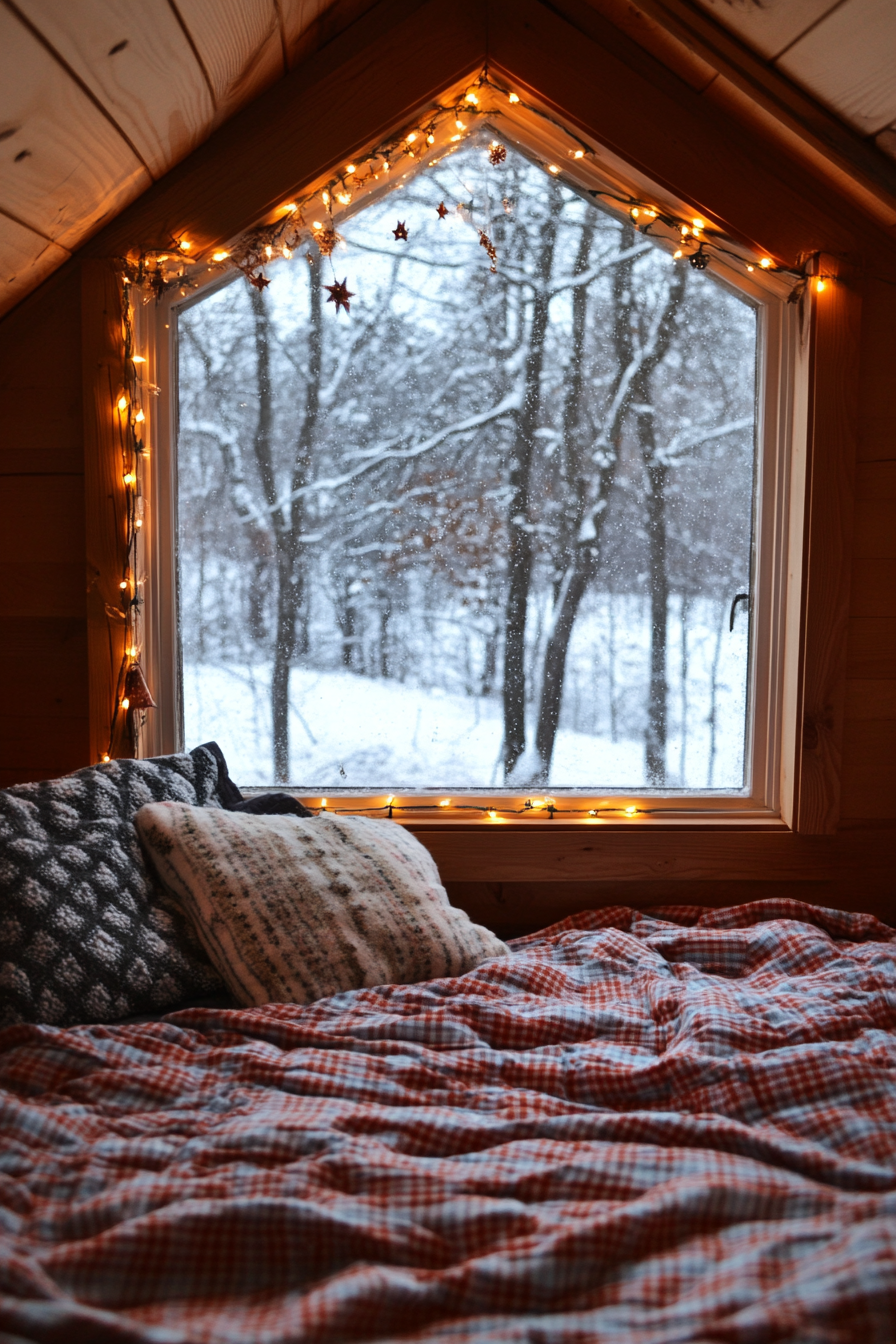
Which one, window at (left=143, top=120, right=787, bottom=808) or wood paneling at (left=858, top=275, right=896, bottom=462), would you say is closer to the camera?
wood paneling at (left=858, top=275, right=896, bottom=462)

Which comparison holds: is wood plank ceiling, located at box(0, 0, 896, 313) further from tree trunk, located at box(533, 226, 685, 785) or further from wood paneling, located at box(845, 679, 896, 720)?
wood paneling, located at box(845, 679, 896, 720)

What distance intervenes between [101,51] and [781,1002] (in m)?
1.70

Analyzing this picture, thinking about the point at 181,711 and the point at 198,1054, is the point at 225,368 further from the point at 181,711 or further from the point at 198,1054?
the point at 198,1054


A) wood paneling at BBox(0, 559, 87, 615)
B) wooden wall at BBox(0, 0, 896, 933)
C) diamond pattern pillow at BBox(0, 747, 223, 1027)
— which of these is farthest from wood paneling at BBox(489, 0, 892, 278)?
diamond pattern pillow at BBox(0, 747, 223, 1027)

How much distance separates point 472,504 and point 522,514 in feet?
0.37

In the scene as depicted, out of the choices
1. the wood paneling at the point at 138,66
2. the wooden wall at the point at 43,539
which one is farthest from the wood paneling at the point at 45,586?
the wood paneling at the point at 138,66

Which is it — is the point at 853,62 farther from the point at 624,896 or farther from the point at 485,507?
the point at 624,896

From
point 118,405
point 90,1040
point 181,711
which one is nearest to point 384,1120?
point 90,1040

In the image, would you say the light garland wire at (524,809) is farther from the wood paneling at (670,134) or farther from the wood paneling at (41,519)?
the wood paneling at (670,134)

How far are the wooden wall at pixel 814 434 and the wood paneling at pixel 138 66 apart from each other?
14 cm

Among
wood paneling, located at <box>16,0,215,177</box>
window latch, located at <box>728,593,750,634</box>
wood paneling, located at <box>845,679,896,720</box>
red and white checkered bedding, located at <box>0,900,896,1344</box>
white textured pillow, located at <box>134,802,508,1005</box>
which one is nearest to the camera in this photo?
red and white checkered bedding, located at <box>0,900,896,1344</box>

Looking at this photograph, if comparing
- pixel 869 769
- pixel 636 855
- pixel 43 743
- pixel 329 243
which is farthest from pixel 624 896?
pixel 329 243

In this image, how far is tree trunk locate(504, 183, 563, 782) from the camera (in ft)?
6.50

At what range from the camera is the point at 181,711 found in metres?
2.04
